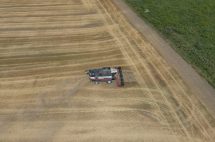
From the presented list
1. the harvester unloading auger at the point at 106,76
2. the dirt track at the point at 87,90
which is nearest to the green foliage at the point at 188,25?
the dirt track at the point at 87,90

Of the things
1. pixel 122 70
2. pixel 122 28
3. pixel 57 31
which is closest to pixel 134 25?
pixel 122 28

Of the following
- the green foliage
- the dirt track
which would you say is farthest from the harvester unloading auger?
the green foliage

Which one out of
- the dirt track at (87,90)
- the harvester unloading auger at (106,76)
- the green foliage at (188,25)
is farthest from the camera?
the green foliage at (188,25)

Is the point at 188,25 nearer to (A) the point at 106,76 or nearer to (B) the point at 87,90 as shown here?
(A) the point at 106,76

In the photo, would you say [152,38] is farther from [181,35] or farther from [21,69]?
[21,69]

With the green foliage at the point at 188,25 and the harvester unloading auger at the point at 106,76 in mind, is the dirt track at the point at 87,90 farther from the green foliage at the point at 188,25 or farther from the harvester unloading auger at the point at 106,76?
the green foliage at the point at 188,25

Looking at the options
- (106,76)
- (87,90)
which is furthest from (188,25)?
(87,90)

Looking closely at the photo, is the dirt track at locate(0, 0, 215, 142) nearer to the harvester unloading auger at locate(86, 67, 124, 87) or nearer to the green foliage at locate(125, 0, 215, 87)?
the harvester unloading auger at locate(86, 67, 124, 87)
